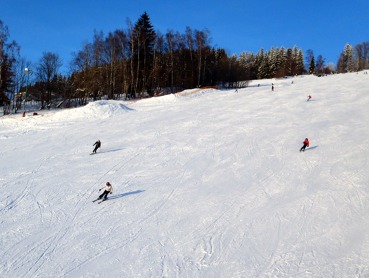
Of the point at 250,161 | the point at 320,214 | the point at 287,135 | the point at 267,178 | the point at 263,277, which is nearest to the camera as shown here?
the point at 263,277

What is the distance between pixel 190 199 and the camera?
1438 centimetres

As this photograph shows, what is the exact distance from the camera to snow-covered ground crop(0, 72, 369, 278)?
9.85 m

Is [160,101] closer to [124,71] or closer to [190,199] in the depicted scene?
[124,71]

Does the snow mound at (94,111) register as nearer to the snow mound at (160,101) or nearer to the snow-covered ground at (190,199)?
the snow-covered ground at (190,199)

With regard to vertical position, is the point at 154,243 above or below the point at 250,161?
below

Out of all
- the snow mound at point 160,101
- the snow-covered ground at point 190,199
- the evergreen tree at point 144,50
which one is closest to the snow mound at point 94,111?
the snow-covered ground at point 190,199

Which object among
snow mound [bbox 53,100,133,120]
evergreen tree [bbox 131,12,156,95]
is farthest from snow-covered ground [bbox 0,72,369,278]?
evergreen tree [bbox 131,12,156,95]

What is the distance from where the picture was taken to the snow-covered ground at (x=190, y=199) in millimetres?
Result: 9852

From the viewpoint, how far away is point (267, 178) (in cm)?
1664

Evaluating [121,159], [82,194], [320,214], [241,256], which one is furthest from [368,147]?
[82,194]

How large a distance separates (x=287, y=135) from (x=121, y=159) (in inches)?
515

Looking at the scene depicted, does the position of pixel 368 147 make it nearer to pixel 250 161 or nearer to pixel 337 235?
pixel 250 161

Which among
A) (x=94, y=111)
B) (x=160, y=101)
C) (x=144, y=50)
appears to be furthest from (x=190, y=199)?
(x=144, y=50)

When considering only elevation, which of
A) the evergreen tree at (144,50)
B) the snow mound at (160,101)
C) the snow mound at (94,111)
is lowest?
the snow mound at (94,111)
